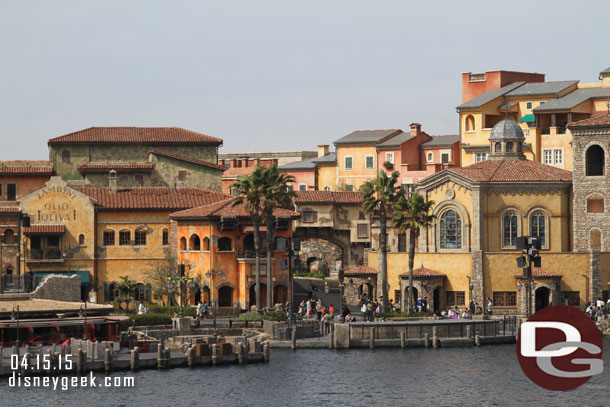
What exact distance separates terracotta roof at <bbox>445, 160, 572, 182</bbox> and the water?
24396 mm

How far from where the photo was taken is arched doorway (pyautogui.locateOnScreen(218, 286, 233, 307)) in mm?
101875

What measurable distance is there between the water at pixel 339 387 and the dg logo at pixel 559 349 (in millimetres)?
891

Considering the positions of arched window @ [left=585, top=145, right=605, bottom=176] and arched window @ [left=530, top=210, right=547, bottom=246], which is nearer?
arched window @ [left=530, top=210, right=547, bottom=246]

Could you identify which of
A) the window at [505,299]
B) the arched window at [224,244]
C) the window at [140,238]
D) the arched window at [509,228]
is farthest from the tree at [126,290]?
the arched window at [509,228]

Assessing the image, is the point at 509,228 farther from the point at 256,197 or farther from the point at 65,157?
the point at 65,157

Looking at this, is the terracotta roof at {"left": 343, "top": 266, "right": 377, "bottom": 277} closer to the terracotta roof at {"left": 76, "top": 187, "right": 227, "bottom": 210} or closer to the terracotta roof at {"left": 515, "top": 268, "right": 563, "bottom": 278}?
the terracotta roof at {"left": 76, "top": 187, "right": 227, "bottom": 210}

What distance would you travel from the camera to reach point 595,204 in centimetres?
10144

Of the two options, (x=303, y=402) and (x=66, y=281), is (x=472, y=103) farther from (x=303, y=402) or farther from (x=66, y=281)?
(x=303, y=402)

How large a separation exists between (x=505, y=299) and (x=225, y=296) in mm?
20846

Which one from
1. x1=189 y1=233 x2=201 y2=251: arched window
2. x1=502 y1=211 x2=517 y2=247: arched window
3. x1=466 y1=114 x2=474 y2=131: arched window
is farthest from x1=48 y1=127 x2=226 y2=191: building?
x1=502 y1=211 x2=517 y2=247: arched window

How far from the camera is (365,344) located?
82.6 metres

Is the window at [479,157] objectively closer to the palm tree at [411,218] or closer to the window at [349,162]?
the window at [349,162]

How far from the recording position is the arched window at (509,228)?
101 m

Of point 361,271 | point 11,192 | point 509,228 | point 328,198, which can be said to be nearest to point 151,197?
point 11,192
